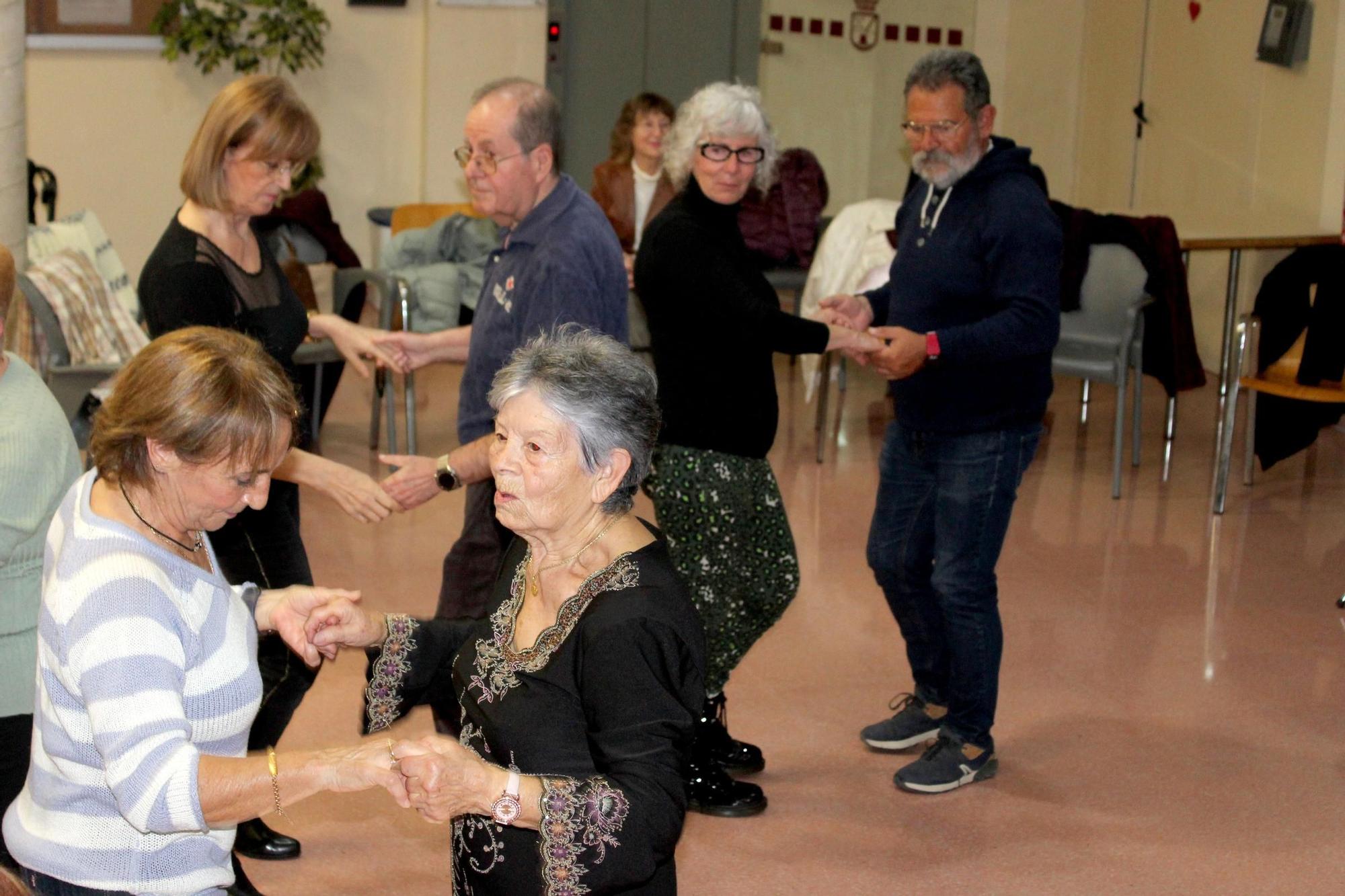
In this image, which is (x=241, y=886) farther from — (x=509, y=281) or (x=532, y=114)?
(x=532, y=114)

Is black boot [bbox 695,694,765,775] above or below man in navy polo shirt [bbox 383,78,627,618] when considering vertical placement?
below

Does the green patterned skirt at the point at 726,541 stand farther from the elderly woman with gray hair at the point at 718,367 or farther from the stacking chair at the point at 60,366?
the stacking chair at the point at 60,366

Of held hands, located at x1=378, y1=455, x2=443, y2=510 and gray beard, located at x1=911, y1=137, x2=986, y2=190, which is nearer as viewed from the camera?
held hands, located at x1=378, y1=455, x2=443, y2=510

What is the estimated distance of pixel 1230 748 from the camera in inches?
152

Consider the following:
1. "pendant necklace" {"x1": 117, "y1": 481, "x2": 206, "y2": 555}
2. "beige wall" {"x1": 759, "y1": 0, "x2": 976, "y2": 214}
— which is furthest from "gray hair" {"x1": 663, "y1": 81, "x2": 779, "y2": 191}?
"beige wall" {"x1": 759, "y1": 0, "x2": 976, "y2": 214}

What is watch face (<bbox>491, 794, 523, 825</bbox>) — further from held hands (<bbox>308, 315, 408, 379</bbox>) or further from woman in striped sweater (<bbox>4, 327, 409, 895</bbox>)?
held hands (<bbox>308, 315, 408, 379</bbox>)

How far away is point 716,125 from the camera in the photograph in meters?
3.29

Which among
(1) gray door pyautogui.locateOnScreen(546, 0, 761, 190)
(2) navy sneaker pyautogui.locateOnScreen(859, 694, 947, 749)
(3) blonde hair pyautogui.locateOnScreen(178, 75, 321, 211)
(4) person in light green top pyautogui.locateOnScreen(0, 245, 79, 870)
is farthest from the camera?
(1) gray door pyautogui.locateOnScreen(546, 0, 761, 190)

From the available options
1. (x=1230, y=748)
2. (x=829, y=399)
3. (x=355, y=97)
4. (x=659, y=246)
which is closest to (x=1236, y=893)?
(x=1230, y=748)

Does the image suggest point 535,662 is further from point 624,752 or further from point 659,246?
point 659,246

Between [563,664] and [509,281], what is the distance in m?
1.34

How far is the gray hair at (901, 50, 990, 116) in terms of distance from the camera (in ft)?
11.1

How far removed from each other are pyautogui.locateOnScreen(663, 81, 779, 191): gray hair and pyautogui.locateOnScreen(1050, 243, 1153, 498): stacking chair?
3041mm

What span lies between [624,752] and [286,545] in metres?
1.32
